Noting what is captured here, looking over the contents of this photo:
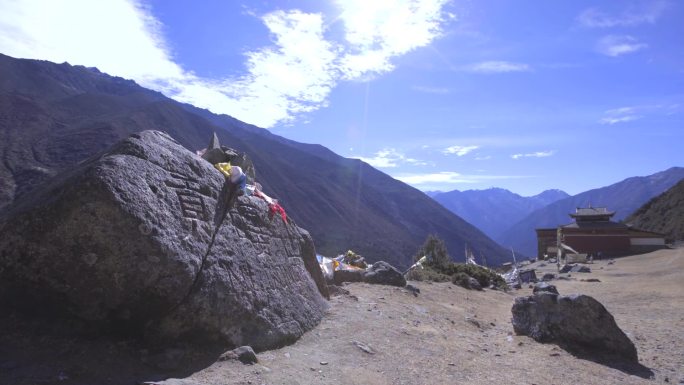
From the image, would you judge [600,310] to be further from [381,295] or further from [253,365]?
[253,365]

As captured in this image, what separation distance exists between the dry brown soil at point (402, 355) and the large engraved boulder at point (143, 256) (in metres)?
0.43

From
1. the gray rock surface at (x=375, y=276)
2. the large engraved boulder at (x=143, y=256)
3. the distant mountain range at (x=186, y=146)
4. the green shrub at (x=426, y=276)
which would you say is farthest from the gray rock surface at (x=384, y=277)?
the distant mountain range at (x=186, y=146)

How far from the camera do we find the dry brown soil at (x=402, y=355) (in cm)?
455

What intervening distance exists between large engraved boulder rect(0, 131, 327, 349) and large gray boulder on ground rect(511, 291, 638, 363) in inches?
189

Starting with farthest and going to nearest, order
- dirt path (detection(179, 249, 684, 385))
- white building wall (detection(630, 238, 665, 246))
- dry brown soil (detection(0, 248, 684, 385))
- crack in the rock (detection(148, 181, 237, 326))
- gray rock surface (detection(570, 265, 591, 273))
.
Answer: white building wall (detection(630, 238, 665, 246)) → gray rock surface (detection(570, 265, 591, 273)) → dirt path (detection(179, 249, 684, 385)) → crack in the rock (detection(148, 181, 237, 326)) → dry brown soil (detection(0, 248, 684, 385))

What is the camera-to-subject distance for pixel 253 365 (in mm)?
5238

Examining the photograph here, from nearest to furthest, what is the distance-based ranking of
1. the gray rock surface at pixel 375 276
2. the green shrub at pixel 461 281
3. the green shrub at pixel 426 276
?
the gray rock surface at pixel 375 276 → the green shrub at pixel 426 276 → the green shrub at pixel 461 281

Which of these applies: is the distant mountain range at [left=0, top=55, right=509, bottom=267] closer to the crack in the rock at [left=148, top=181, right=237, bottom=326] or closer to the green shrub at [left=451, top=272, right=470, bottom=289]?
the green shrub at [left=451, top=272, right=470, bottom=289]

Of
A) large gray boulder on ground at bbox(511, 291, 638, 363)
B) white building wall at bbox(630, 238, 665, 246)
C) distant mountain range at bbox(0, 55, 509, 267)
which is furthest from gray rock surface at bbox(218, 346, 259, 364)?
white building wall at bbox(630, 238, 665, 246)

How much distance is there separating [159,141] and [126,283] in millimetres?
2414

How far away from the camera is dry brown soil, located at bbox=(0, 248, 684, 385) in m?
4.55

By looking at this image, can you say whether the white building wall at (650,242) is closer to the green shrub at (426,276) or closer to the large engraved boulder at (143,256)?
the green shrub at (426,276)

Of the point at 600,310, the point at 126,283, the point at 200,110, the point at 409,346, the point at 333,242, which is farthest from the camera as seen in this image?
the point at 200,110

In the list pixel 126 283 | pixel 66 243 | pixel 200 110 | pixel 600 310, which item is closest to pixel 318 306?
pixel 126 283
